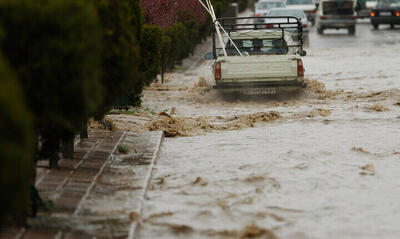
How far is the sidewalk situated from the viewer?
6.50m

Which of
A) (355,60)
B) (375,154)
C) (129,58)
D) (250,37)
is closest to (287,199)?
(129,58)

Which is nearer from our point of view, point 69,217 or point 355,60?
point 69,217

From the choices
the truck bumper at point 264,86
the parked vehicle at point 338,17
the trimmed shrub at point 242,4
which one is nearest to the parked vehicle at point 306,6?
the parked vehicle at point 338,17

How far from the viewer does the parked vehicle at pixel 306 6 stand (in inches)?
1801

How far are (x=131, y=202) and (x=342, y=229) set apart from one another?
1834mm

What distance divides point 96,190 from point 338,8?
34.4m

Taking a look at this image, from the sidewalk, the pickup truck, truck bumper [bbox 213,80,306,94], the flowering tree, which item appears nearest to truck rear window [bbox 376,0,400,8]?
the flowering tree

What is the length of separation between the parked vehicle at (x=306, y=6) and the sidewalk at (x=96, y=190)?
3572cm

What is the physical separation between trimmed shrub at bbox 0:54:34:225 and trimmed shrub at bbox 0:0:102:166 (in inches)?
35.3

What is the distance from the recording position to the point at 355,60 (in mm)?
26234

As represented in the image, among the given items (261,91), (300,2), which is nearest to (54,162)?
(261,91)

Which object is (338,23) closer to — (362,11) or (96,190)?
(362,11)

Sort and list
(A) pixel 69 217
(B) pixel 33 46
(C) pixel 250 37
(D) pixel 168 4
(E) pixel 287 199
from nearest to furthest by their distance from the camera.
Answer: (B) pixel 33 46 → (A) pixel 69 217 → (E) pixel 287 199 → (C) pixel 250 37 → (D) pixel 168 4

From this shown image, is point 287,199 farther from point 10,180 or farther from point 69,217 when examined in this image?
point 10,180
